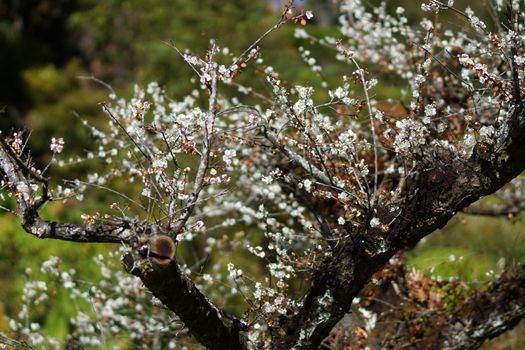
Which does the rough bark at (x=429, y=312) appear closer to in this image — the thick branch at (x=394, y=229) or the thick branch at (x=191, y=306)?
the thick branch at (x=394, y=229)

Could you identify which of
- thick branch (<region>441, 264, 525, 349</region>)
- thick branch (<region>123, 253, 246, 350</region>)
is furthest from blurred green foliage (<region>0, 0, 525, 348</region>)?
thick branch (<region>123, 253, 246, 350</region>)

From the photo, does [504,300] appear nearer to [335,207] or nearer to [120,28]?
[335,207]

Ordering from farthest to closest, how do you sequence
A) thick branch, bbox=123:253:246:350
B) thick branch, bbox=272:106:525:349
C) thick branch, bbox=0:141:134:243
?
thick branch, bbox=272:106:525:349
thick branch, bbox=0:141:134:243
thick branch, bbox=123:253:246:350

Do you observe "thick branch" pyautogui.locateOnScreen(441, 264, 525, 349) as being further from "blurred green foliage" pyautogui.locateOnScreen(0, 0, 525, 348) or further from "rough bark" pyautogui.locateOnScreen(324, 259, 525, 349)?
"blurred green foliage" pyautogui.locateOnScreen(0, 0, 525, 348)

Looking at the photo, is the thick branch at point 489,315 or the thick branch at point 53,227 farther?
the thick branch at point 489,315

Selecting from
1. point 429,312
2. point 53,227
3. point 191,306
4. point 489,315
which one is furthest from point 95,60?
point 191,306

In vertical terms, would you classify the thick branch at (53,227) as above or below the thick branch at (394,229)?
above

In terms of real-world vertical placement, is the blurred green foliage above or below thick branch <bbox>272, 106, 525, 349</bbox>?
above

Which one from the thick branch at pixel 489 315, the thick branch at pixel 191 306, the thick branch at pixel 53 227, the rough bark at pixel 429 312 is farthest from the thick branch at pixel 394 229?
the thick branch at pixel 489 315

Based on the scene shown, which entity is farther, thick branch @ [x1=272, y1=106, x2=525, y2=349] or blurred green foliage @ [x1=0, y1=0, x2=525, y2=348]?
blurred green foliage @ [x1=0, y1=0, x2=525, y2=348]

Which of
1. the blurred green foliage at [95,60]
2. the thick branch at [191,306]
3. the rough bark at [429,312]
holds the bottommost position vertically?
the thick branch at [191,306]

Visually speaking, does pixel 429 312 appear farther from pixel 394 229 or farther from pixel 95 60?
pixel 95 60

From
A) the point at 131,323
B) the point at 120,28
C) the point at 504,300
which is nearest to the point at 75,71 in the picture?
the point at 120,28

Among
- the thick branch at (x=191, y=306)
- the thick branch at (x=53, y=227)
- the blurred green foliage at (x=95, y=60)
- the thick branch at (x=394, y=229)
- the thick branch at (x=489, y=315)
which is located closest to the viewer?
the thick branch at (x=191, y=306)
